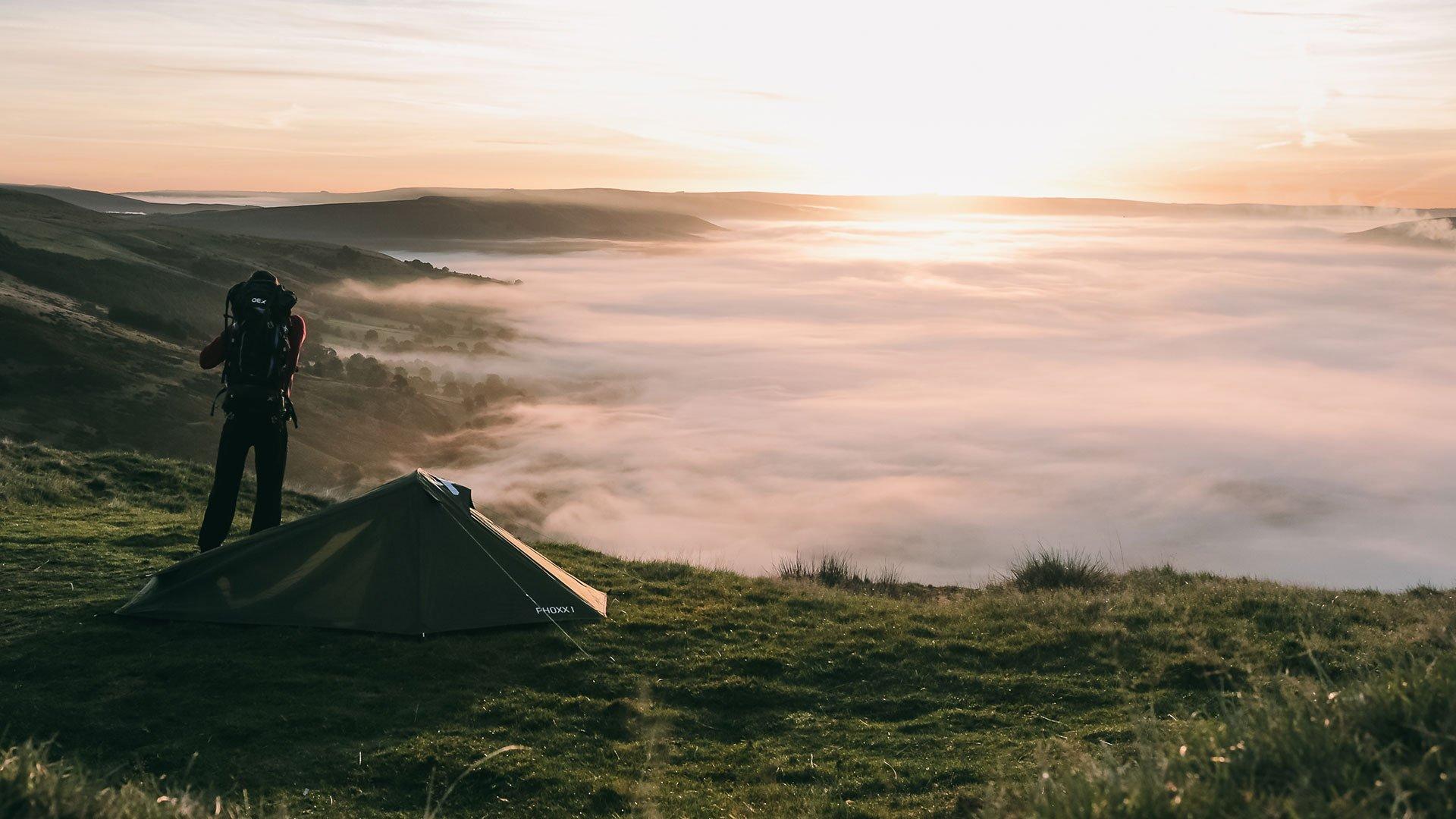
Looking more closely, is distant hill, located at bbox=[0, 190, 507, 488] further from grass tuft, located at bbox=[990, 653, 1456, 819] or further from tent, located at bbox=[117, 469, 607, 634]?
grass tuft, located at bbox=[990, 653, 1456, 819]

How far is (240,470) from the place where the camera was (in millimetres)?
10359

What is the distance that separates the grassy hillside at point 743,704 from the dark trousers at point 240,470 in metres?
1.05

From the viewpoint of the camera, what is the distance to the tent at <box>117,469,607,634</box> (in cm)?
924

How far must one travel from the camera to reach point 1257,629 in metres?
10.5

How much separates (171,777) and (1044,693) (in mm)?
6846

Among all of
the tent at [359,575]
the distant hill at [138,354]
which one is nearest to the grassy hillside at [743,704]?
the tent at [359,575]

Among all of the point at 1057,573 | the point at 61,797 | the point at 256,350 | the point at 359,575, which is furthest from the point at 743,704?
the point at 1057,573

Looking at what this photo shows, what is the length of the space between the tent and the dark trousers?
0.96 m

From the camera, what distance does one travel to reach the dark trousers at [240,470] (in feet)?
33.7

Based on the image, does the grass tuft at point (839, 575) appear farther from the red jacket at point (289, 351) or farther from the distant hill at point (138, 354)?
the distant hill at point (138, 354)

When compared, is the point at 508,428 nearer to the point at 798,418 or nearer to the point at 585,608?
the point at 585,608

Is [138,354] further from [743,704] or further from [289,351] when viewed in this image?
[743,704]

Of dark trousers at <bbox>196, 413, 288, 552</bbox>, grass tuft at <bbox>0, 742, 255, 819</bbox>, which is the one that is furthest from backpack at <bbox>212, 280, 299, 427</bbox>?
grass tuft at <bbox>0, 742, 255, 819</bbox>

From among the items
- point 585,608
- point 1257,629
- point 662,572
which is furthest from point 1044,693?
point 662,572
